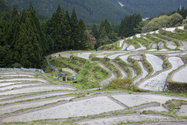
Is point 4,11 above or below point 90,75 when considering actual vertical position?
above

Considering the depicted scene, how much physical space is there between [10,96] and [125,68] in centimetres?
1771

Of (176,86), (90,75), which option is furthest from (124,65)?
(176,86)

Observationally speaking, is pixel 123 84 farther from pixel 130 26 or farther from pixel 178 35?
pixel 130 26

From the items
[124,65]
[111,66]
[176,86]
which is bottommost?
[176,86]

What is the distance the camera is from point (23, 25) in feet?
100

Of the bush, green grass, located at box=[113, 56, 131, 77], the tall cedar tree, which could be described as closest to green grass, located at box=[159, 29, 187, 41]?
green grass, located at box=[113, 56, 131, 77]

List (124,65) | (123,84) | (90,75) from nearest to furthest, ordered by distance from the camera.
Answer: (123,84)
(90,75)
(124,65)

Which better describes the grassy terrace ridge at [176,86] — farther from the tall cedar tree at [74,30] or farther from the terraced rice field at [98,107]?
the tall cedar tree at [74,30]

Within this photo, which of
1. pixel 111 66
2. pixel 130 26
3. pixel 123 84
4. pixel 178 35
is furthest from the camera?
pixel 130 26

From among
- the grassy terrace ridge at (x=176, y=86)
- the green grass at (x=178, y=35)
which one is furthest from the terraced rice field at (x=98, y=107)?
the green grass at (x=178, y=35)

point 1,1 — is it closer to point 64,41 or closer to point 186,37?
point 64,41

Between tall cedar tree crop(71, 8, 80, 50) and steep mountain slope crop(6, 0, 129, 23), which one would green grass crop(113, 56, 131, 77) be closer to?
tall cedar tree crop(71, 8, 80, 50)

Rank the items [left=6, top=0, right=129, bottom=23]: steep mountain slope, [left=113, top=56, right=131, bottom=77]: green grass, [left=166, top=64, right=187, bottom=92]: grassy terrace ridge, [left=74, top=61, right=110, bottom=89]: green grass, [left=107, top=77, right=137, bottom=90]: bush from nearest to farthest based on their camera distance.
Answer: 1. [left=166, top=64, right=187, bottom=92]: grassy terrace ridge
2. [left=107, top=77, right=137, bottom=90]: bush
3. [left=74, top=61, right=110, bottom=89]: green grass
4. [left=113, top=56, right=131, bottom=77]: green grass
5. [left=6, top=0, right=129, bottom=23]: steep mountain slope

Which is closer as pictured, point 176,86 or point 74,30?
point 176,86
